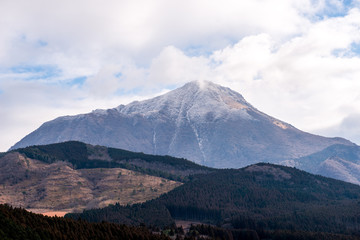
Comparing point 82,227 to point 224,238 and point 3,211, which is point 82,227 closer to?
point 3,211

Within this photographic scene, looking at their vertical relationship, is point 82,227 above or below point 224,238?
above

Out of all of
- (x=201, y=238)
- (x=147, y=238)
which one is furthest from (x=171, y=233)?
(x=147, y=238)

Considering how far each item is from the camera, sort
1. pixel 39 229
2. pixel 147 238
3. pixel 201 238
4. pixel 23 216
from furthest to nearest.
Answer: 1. pixel 201 238
2. pixel 147 238
3. pixel 23 216
4. pixel 39 229

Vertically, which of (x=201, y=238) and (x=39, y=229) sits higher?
(x=39, y=229)

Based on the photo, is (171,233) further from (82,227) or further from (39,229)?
(39,229)

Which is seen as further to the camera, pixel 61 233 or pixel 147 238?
pixel 147 238

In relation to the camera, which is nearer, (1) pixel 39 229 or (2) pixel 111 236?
(1) pixel 39 229

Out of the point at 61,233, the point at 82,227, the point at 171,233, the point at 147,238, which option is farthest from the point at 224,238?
the point at 61,233

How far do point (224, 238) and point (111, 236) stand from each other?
240 ft

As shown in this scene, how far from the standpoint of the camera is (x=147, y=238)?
13962 centimetres

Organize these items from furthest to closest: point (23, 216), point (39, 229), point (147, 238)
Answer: point (147, 238) < point (23, 216) < point (39, 229)

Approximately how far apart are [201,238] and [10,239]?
105098mm

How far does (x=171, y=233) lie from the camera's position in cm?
19725

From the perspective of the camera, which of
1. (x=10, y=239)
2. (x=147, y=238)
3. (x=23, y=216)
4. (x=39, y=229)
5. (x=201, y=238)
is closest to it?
(x=10, y=239)
